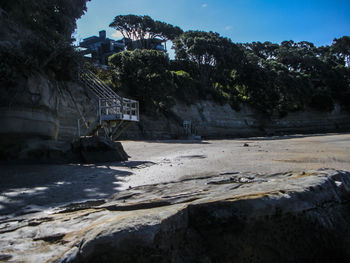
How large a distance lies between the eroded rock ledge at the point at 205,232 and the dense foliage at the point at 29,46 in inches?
255

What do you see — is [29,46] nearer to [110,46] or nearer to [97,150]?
[97,150]

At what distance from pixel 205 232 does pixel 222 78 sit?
35.2 meters

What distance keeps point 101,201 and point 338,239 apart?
97.9 inches

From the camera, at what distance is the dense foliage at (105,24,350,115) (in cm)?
2420

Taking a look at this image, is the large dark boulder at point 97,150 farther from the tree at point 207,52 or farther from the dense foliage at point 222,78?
the tree at point 207,52

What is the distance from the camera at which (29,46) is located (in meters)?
8.70

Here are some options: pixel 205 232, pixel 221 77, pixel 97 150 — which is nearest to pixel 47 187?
pixel 205 232

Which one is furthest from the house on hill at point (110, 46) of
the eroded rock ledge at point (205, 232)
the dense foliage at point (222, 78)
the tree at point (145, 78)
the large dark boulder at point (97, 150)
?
the eroded rock ledge at point (205, 232)

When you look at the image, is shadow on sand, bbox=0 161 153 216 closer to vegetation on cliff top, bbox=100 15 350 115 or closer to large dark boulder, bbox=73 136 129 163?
large dark boulder, bbox=73 136 129 163

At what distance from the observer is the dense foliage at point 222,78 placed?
24.2 metres

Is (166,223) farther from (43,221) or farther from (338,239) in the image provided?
(338,239)

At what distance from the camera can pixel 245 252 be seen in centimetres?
208

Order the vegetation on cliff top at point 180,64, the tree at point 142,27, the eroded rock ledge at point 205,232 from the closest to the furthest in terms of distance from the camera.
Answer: the eroded rock ledge at point 205,232, the vegetation on cliff top at point 180,64, the tree at point 142,27

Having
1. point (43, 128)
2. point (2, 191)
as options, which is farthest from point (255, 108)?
point (2, 191)
